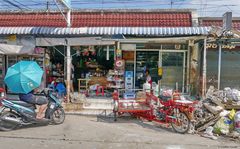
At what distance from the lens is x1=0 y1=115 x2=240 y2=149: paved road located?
22.4ft

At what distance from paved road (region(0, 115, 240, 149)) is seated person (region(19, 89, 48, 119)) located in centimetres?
44

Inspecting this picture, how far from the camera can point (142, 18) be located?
46.6 feet

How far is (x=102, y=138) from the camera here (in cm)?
746

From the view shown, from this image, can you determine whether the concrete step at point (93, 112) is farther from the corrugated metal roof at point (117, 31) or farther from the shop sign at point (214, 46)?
the shop sign at point (214, 46)

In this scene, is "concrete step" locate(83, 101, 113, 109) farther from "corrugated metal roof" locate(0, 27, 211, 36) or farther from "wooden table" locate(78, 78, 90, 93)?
"corrugated metal roof" locate(0, 27, 211, 36)

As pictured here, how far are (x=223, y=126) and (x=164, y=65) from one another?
615 cm

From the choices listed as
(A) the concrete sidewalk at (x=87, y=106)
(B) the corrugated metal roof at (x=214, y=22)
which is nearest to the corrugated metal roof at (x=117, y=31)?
(A) the concrete sidewalk at (x=87, y=106)

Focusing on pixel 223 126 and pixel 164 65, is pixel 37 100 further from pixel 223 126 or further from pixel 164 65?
pixel 164 65

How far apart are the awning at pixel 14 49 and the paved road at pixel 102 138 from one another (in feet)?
15.9

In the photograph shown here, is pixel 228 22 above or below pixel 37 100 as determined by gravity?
above

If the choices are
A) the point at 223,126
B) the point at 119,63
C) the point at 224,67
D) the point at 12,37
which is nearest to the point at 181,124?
the point at 223,126

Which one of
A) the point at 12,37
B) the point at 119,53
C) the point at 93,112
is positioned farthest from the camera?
the point at 119,53

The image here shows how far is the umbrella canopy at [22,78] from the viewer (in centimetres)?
827

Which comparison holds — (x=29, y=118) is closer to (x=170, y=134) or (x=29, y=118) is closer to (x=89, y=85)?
(x=170, y=134)
